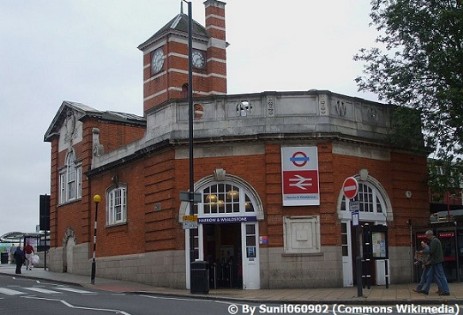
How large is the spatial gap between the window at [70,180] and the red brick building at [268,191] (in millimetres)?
5792

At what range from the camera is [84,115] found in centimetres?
3222

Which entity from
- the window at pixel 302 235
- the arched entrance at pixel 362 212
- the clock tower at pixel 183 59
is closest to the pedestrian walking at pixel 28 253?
the clock tower at pixel 183 59

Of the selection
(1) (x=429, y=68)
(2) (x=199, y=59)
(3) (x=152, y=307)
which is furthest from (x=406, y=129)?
(2) (x=199, y=59)

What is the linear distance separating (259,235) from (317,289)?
9.29 feet

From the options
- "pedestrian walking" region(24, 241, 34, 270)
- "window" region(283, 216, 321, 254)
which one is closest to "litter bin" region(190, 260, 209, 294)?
"window" region(283, 216, 321, 254)

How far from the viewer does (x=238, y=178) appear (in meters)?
23.4

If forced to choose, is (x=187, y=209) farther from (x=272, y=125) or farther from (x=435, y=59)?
(x=435, y=59)

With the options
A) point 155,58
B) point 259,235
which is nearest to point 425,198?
point 259,235

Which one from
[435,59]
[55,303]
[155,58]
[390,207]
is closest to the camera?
[55,303]

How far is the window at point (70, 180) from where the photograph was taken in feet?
109

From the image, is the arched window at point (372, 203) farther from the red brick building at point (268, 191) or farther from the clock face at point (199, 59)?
the clock face at point (199, 59)

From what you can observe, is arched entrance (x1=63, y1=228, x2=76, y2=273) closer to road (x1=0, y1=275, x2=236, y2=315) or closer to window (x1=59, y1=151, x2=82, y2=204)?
window (x1=59, y1=151, x2=82, y2=204)

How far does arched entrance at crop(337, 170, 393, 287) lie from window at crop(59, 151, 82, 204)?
15026 millimetres

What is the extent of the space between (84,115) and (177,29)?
17.9 meters
